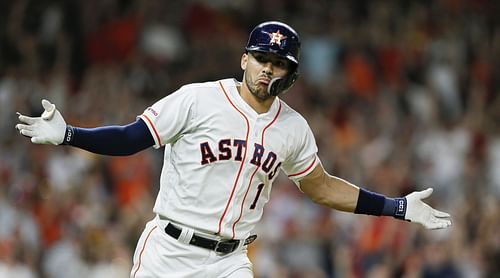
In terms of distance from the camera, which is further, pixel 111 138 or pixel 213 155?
pixel 213 155

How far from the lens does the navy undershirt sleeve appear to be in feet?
15.9

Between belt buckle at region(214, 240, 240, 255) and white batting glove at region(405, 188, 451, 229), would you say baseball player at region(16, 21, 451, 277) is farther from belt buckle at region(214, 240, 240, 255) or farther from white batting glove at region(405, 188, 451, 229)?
white batting glove at region(405, 188, 451, 229)

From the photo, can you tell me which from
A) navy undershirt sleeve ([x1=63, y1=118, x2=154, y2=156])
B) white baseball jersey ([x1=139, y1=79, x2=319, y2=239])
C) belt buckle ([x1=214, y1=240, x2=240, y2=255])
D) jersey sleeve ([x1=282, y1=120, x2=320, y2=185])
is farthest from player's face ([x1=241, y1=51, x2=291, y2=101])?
belt buckle ([x1=214, y1=240, x2=240, y2=255])

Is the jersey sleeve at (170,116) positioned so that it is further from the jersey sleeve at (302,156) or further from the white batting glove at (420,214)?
the white batting glove at (420,214)

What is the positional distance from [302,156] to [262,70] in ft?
1.68

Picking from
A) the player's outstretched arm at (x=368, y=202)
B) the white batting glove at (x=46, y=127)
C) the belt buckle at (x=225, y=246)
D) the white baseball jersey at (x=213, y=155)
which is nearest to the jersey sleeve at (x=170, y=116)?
the white baseball jersey at (x=213, y=155)

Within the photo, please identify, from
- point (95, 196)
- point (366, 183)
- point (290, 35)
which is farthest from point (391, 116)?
point (290, 35)

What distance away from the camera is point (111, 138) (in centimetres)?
489

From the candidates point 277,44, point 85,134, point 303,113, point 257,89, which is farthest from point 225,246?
point 303,113

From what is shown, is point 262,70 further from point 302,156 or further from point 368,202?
point 368,202

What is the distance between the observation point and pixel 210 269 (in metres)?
5.10

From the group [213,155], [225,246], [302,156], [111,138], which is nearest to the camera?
[111,138]

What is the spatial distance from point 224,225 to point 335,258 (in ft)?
15.0

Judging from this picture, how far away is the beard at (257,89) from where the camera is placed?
16.8 ft
